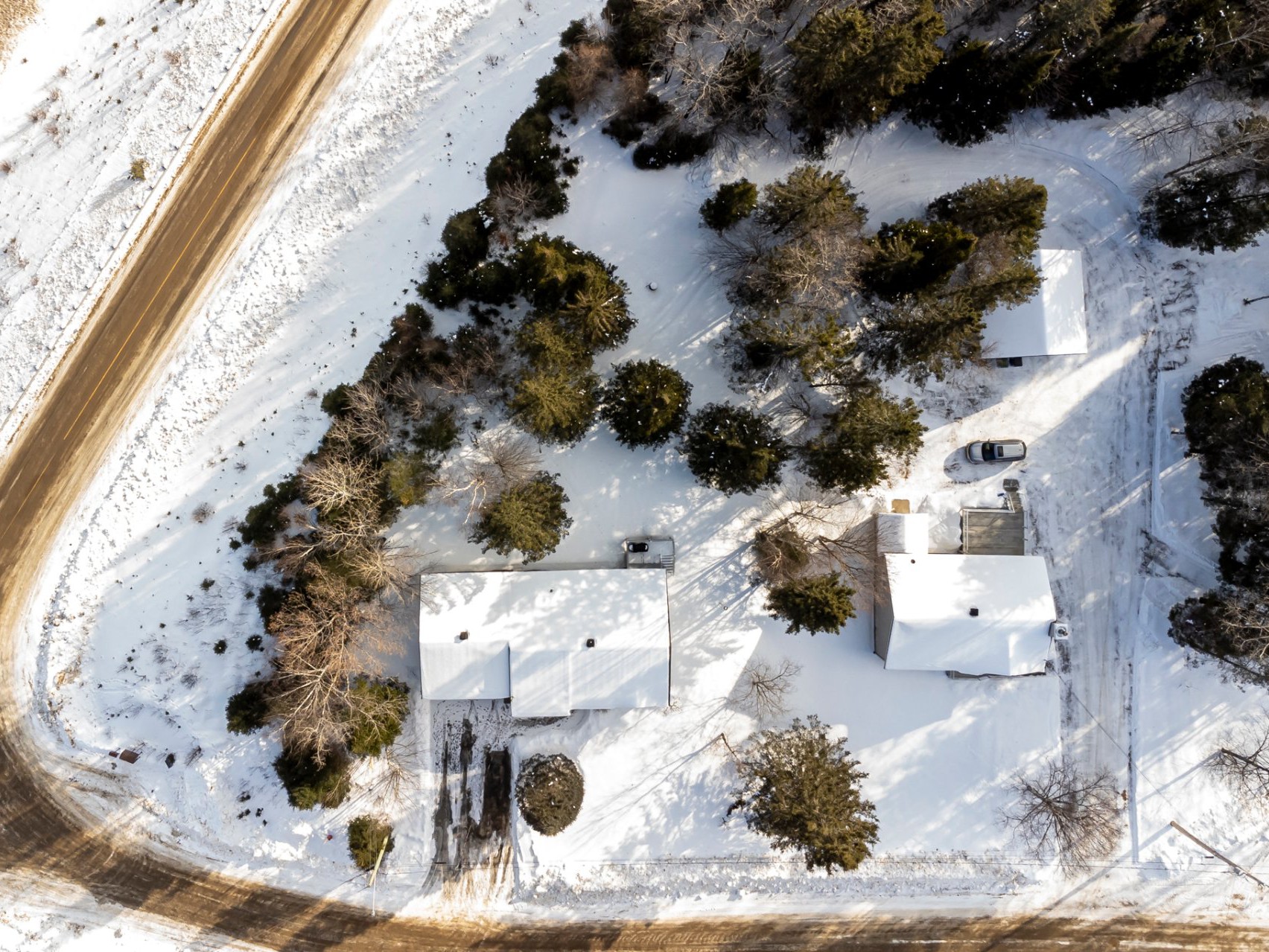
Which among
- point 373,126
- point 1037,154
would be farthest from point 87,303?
point 1037,154

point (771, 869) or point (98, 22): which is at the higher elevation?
point (98, 22)

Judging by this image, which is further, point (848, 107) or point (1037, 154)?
point (1037, 154)

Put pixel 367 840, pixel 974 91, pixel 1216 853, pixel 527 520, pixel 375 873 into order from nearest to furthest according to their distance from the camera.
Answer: pixel 527 520 < pixel 974 91 < pixel 367 840 < pixel 375 873 < pixel 1216 853

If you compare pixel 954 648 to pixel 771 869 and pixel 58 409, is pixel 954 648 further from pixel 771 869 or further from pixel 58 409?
pixel 58 409

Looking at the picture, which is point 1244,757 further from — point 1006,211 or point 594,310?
point 594,310

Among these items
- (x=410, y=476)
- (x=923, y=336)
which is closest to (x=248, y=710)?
(x=410, y=476)

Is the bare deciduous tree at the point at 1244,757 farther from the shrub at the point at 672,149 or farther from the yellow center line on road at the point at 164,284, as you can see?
the yellow center line on road at the point at 164,284

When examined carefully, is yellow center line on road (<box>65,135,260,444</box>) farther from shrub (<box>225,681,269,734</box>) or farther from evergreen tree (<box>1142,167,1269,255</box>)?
evergreen tree (<box>1142,167,1269,255</box>)

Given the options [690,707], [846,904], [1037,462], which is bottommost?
[846,904]

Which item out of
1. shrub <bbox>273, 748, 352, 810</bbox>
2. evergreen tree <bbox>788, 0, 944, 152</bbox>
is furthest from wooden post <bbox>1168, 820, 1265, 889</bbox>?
shrub <bbox>273, 748, 352, 810</bbox>
